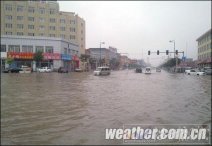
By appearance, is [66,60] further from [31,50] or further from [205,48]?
[205,48]

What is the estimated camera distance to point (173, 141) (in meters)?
6.86

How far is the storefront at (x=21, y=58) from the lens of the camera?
66938mm

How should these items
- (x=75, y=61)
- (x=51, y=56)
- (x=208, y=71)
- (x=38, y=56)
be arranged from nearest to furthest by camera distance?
(x=208, y=71) → (x=38, y=56) → (x=51, y=56) → (x=75, y=61)

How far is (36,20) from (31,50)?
18640 millimetres

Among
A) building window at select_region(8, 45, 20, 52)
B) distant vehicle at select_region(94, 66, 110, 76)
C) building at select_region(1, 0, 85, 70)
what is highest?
building at select_region(1, 0, 85, 70)

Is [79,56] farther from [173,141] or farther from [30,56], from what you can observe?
[173,141]

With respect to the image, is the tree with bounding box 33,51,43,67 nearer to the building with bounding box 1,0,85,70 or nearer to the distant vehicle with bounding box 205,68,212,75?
the building with bounding box 1,0,85,70

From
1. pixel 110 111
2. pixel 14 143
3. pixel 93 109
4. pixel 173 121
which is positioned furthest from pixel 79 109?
pixel 14 143

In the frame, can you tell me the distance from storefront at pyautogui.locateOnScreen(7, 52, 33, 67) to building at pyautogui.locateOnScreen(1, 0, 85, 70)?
38.3ft

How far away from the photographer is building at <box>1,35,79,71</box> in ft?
222

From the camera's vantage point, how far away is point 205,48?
82688 millimetres

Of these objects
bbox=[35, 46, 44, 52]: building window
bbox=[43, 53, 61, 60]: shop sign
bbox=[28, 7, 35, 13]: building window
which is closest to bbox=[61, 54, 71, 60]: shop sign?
bbox=[43, 53, 61, 60]: shop sign

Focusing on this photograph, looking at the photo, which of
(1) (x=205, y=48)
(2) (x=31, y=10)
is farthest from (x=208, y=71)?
(2) (x=31, y=10)

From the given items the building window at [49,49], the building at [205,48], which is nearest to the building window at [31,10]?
the building window at [49,49]
